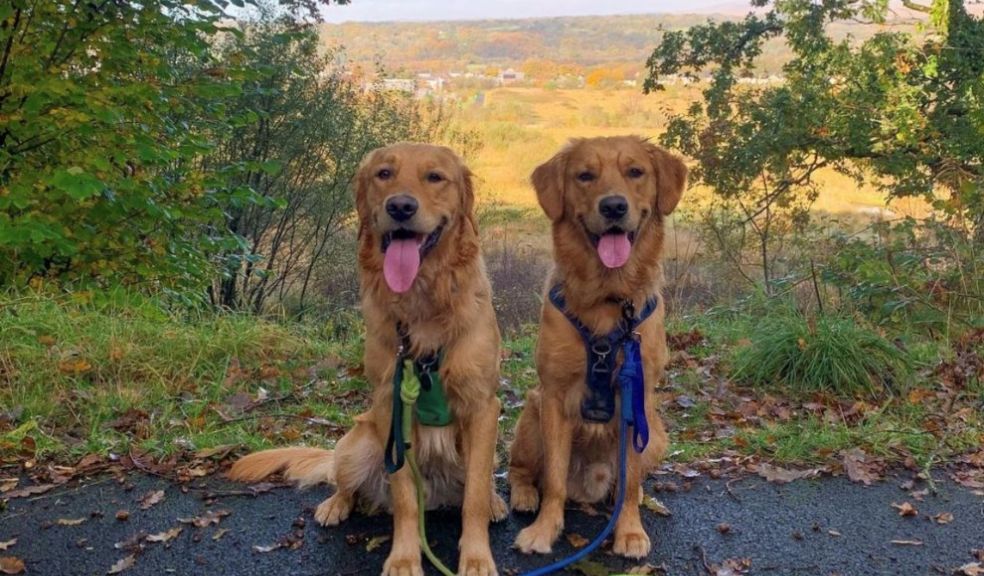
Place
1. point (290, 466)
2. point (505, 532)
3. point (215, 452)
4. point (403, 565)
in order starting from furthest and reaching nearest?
point (215, 452) < point (290, 466) < point (505, 532) < point (403, 565)

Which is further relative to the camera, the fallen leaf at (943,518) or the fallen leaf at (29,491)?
the fallen leaf at (29,491)

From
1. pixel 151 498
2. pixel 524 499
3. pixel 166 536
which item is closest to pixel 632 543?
pixel 524 499

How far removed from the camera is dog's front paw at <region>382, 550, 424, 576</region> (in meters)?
2.96

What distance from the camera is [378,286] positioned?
10.7 ft

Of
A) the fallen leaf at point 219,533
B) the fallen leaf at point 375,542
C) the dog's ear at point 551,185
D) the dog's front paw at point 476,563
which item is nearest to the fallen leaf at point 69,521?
the fallen leaf at point 219,533

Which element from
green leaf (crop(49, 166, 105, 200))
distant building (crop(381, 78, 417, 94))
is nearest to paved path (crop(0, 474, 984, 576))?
green leaf (crop(49, 166, 105, 200))

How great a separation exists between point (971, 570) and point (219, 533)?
119 inches

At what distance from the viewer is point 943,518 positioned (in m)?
3.54

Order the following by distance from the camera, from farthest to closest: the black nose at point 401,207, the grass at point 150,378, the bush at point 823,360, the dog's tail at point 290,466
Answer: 1. the bush at point 823,360
2. the grass at point 150,378
3. the dog's tail at point 290,466
4. the black nose at point 401,207

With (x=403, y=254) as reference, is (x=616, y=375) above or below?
below

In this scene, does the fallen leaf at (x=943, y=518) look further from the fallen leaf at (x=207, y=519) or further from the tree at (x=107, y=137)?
the tree at (x=107, y=137)

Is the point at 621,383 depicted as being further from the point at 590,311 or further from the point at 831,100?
the point at 831,100

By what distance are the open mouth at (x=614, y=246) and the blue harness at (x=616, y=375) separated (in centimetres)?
20

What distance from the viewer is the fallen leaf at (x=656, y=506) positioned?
3590 millimetres
